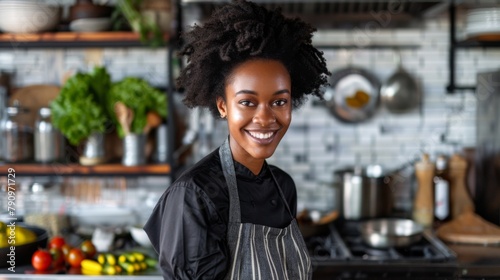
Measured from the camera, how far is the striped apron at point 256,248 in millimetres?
1393

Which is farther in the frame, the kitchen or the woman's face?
the kitchen

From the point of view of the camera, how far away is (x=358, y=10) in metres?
3.28

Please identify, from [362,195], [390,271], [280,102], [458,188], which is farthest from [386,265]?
[280,102]

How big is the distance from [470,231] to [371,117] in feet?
2.75

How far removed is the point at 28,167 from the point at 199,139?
916 mm

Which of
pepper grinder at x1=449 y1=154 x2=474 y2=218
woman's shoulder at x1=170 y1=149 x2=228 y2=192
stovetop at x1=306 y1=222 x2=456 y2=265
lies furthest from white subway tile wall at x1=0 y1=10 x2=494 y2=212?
woman's shoulder at x1=170 y1=149 x2=228 y2=192

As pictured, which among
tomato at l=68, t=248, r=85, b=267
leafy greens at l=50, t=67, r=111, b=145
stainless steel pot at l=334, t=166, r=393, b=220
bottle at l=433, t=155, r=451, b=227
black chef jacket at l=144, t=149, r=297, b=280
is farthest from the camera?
bottle at l=433, t=155, r=451, b=227

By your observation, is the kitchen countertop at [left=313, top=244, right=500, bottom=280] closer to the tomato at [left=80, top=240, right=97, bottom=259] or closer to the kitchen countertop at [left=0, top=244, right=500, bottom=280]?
the kitchen countertop at [left=0, top=244, right=500, bottom=280]

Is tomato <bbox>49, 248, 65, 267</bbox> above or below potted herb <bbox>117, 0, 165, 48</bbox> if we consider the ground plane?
below

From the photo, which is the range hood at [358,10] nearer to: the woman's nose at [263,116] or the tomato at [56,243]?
the tomato at [56,243]

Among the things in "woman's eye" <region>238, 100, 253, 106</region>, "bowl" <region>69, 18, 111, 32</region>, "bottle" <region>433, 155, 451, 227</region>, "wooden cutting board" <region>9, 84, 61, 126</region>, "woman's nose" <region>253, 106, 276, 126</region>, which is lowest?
"bottle" <region>433, 155, 451, 227</region>

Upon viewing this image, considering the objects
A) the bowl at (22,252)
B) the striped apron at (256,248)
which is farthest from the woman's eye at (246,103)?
the bowl at (22,252)

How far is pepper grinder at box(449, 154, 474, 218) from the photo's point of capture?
10.8 feet

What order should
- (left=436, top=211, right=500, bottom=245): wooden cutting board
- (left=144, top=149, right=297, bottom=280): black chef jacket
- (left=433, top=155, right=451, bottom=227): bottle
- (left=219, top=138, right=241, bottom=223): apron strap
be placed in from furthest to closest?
1. (left=433, top=155, right=451, bottom=227): bottle
2. (left=436, top=211, right=500, bottom=245): wooden cutting board
3. (left=219, top=138, right=241, bottom=223): apron strap
4. (left=144, top=149, right=297, bottom=280): black chef jacket
